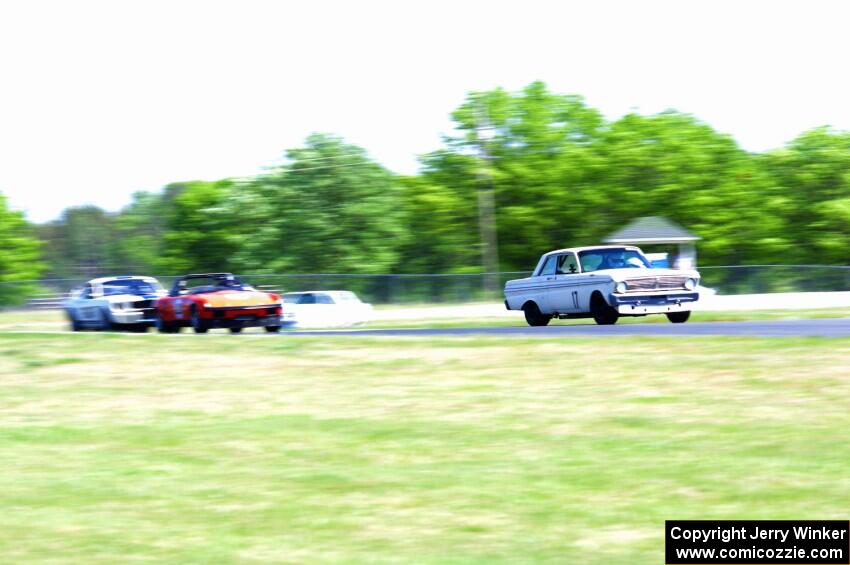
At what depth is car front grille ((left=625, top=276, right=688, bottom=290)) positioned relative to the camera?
24.1m

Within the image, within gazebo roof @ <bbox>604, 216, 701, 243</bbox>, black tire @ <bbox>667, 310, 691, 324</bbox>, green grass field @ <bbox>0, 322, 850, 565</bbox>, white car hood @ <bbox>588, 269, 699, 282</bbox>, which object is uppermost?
gazebo roof @ <bbox>604, 216, 701, 243</bbox>

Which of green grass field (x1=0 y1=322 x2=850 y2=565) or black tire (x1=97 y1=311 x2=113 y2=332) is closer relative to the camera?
green grass field (x1=0 y1=322 x2=850 y2=565)

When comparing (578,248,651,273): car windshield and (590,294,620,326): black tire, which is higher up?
(578,248,651,273): car windshield

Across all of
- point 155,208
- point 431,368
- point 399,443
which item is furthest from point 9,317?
point 155,208

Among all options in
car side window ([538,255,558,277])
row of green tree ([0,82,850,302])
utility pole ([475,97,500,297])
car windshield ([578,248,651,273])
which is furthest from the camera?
row of green tree ([0,82,850,302])

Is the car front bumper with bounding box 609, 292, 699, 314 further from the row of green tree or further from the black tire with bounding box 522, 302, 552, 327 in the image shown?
the row of green tree

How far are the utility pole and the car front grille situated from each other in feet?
134

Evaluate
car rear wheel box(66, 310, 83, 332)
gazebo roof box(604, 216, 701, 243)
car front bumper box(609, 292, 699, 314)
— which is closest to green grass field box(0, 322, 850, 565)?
car front bumper box(609, 292, 699, 314)

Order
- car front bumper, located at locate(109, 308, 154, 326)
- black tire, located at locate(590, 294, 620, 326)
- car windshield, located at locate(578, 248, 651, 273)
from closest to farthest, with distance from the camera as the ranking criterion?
1. black tire, located at locate(590, 294, 620, 326)
2. car windshield, located at locate(578, 248, 651, 273)
3. car front bumper, located at locate(109, 308, 154, 326)

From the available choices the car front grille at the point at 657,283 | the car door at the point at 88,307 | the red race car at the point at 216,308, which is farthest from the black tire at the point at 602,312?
the car door at the point at 88,307

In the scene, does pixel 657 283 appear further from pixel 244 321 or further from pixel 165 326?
pixel 165 326

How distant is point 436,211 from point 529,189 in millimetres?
5885

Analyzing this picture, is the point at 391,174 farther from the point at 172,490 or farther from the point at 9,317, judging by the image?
the point at 172,490

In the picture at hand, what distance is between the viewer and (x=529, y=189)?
75375 millimetres
